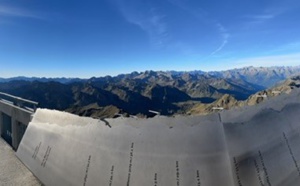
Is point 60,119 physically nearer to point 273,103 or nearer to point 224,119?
point 224,119

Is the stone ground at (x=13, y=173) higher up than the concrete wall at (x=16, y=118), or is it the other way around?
the concrete wall at (x=16, y=118)

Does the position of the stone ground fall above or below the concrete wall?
below

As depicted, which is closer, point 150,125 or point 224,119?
point 224,119

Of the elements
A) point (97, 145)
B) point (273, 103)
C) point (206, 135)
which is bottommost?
point (97, 145)

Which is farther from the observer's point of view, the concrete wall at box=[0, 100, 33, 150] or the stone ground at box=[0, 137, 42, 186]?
the concrete wall at box=[0, 100, 33, 150]

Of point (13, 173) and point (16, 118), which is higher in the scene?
point (16, 118)

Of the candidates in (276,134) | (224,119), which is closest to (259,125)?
(276,134)

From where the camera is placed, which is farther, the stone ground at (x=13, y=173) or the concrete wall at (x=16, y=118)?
the concrete wall at (x=16, y=118)

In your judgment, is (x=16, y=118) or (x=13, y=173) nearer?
(x=13, y=173)
